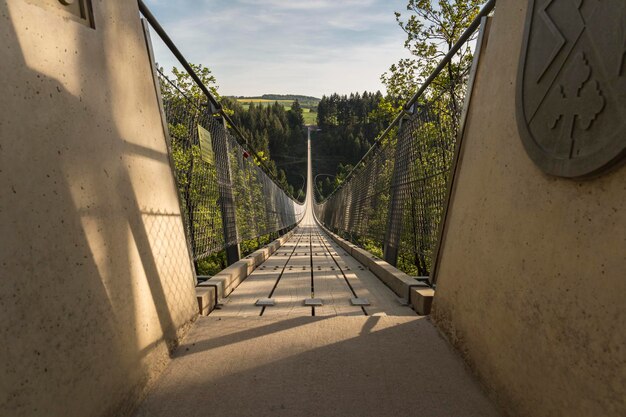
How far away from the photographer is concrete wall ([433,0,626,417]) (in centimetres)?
98

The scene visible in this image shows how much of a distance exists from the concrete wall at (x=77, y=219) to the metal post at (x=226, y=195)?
225 cm

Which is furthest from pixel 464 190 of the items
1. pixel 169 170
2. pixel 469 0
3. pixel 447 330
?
pixel 469 0

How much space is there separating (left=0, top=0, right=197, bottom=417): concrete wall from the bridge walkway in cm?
21

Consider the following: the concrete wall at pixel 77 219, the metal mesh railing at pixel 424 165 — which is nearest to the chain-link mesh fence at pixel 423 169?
the metal mesh railing at pixel 424 165

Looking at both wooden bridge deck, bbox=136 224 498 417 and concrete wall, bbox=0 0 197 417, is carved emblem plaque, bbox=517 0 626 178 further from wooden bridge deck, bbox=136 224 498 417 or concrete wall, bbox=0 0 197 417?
concrete wall, bbox=0 0 197 417

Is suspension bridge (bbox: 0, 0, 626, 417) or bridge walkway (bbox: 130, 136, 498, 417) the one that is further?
bridge walkway (bbox: 130, 136, 498, 417)

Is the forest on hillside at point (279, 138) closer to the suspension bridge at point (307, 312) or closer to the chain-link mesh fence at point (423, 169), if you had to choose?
the chain-link mesh fence at point (423, 169)

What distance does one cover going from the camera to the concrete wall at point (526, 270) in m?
0.98

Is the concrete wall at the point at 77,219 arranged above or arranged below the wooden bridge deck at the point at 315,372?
above

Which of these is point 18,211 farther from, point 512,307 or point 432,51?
point 432,51

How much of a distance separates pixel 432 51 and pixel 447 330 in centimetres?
669

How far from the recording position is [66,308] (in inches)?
44.1

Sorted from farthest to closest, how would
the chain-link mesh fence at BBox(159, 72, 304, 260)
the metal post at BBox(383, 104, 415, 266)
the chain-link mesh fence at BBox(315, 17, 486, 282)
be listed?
the metal post at BBox(383, 104, 415, 266) → the chain-link mesh fence at BBox(159, 72, 304, 260) → the chain-link mesh fence at BBox(315, 17, 486, 282)

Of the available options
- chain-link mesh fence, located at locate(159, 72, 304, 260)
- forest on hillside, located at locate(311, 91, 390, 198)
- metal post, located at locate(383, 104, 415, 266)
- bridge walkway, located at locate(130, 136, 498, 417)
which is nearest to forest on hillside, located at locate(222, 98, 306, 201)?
forest on hillside, located at locate(311, 91, 390, 198)
